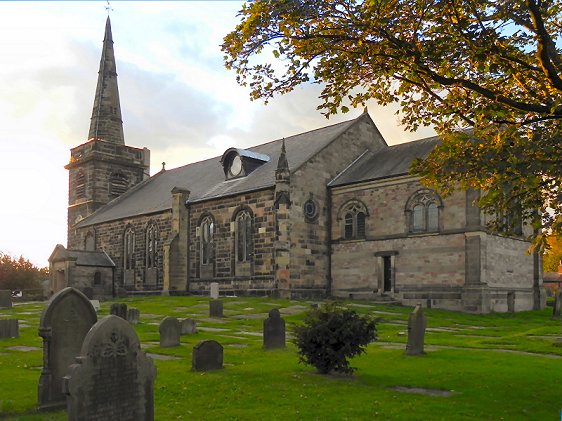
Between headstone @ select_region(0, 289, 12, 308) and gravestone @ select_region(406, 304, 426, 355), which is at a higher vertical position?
gravestone @ select_region(406, 304, 426, 355)

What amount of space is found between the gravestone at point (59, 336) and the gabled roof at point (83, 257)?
36.4 metres

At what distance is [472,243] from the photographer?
3222cm

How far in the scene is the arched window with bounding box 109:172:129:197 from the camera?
58.7m

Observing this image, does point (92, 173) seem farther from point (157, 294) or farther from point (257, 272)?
point (257, 272)

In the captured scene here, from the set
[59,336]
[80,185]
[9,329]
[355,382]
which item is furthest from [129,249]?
[59,336]

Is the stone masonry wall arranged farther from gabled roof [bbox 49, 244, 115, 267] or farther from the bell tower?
the bell tower

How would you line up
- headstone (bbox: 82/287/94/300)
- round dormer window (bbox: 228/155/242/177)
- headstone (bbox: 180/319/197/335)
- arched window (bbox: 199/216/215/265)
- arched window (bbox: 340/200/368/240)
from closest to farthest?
headstone (bbox: 180/319/197/335)
arched window (bbox: 340/200/368/240)
arched window (bbox: 199/216/215/265)
round dormer window (bbox: 228/155/242/177)
headstone (bbox: 82/287/94/300)

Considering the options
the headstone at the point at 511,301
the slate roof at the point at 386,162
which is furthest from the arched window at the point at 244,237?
the headstone at the point at 511,301

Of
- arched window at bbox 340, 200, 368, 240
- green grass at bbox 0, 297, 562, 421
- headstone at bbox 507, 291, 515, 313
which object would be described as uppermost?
arched window at bbox 340, 200, 368, 240

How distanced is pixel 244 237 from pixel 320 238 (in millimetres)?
4961

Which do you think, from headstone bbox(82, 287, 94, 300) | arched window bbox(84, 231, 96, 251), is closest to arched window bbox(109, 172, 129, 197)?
arched window bbox(84, 231, 96, 251)

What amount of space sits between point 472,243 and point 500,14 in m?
22.9

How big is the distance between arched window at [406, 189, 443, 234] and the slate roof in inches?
67.5

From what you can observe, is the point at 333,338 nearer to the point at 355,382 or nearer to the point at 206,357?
the point at 355,382
